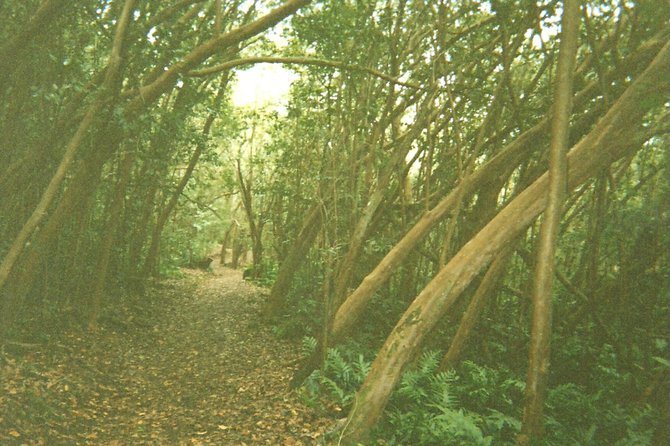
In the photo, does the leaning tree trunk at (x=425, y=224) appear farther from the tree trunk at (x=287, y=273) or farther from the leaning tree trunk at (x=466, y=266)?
the tree trunk at (x=287, y=273)

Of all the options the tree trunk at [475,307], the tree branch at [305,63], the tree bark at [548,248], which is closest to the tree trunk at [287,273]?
the tree branch at [305,63]

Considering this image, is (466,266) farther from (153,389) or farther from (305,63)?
(153,389)

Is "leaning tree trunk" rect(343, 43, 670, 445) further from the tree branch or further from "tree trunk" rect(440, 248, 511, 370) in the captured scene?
the tree branch

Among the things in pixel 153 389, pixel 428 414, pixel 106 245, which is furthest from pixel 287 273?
pixel 428 414

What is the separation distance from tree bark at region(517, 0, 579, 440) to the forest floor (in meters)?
2.49

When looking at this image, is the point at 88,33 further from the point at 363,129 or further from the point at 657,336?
the point at 657,336

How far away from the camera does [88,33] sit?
7070 millimetres

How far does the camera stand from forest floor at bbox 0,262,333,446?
5.96 metres

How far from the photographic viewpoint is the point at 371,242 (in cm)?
990

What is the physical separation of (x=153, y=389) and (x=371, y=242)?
15.4 feet

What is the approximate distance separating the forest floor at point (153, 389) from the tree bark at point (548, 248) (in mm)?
2492

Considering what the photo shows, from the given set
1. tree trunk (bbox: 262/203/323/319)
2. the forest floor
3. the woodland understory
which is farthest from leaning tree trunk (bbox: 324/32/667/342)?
tree trunk (bbox: 262/203/323/319)

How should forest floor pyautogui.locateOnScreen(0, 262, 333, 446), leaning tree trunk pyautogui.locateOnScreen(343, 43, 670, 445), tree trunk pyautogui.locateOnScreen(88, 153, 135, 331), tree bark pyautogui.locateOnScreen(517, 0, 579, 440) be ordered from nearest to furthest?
1. tree bark pyautogui.locateOnScreen(517, 0, 579, 440)
2. leaning tree trunk pyautogui.locateOnScreen(343, 43, 670, 445)
3. forest floor pyautogui.locateOnScreen(0, 262, 333, 446)
4. tree trunk pyautogui.locateOnScreen(88, 153, 135, 331)

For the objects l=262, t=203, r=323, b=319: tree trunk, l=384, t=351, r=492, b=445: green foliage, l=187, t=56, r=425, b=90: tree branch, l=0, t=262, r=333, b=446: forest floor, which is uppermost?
l=187, t=56, r=425, b=90: tree branch
